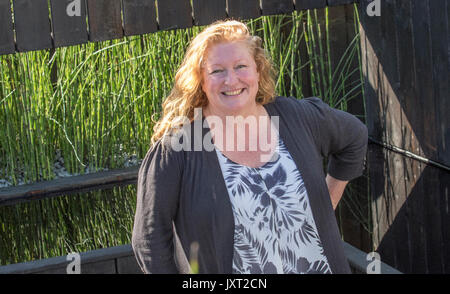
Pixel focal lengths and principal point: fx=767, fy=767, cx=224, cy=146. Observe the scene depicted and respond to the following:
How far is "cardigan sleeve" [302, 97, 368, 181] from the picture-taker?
6.70ft

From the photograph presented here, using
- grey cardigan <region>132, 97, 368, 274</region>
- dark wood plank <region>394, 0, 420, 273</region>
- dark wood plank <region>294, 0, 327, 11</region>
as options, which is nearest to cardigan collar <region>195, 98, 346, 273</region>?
grey cardigan <region>132, 97, 368, 274</region>

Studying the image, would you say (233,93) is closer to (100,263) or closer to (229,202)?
(229,202)

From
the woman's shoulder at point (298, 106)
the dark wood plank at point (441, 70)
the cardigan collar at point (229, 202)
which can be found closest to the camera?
the cardigan collar at point (229, 202)

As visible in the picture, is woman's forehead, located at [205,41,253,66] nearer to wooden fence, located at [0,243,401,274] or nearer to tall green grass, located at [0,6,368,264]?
wooden fence, located at [0,243,401,274]

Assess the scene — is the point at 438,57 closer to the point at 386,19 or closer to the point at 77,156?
the point at 386,19

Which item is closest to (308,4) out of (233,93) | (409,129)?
(409,129)

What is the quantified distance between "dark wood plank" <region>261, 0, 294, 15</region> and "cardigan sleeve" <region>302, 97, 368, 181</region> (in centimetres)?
102

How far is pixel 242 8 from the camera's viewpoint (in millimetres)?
3047

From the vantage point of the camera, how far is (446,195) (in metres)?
2.78

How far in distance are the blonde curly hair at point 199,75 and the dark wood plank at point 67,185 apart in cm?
108

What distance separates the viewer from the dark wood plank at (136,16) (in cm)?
294

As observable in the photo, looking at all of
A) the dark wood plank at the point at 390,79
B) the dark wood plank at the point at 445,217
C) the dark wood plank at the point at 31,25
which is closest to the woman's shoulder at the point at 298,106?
the dark wood plank at the point at 445,217

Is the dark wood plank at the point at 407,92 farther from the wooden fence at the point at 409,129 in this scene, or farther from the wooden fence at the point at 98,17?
the wooden fence at the point at 98,17

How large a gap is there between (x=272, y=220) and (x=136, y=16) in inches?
53.2
